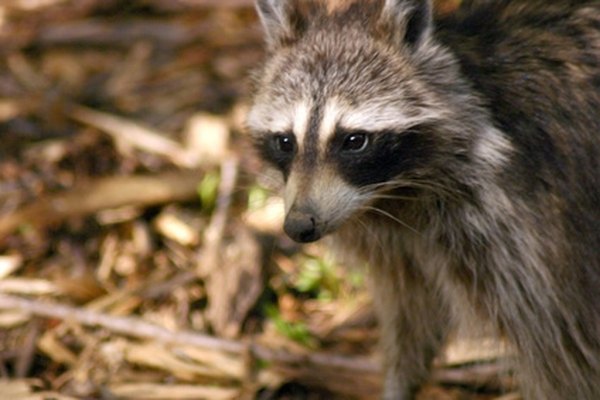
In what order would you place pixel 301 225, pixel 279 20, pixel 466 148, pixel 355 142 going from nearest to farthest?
pixel 301 225 → pixel 355 142 → pixel 466 148 → pixel 279 20

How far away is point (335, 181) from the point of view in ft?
11.1

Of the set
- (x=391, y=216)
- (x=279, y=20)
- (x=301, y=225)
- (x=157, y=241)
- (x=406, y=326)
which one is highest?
(x=279, y=20)

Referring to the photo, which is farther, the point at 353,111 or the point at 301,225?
the point at 353,111

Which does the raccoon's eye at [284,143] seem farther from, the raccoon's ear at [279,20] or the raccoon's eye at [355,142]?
the raccoon's ear at [279,20]

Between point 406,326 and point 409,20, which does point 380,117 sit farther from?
point 406,326

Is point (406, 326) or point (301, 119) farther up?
point (301, 119)

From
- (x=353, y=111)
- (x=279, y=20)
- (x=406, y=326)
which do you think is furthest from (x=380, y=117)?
(x=406, y=326)

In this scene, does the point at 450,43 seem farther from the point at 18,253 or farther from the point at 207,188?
the point at 18,253

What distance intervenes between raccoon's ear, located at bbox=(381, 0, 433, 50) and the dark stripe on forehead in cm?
38

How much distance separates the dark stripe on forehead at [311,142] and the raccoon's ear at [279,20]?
1.40 feet

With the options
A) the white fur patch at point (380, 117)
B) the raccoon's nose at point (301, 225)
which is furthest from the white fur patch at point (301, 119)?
the raccoon's nose at point (301, 225)

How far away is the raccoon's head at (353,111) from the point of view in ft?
11.1

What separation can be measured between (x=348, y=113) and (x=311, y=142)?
0.49ft

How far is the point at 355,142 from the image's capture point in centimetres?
341
